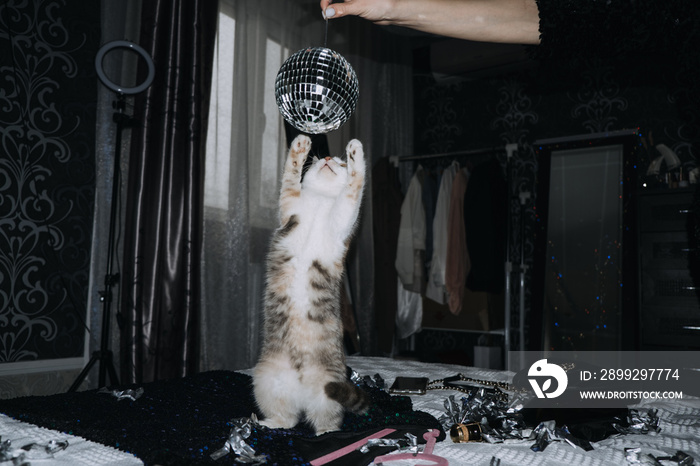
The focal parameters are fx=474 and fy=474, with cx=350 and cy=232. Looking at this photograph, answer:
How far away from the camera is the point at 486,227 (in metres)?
3.66

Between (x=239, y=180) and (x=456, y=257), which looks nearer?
(x=239, y=180)

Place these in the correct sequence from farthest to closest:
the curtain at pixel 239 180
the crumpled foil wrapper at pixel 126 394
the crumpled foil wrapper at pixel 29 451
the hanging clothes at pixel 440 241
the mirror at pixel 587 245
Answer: the hanging clothes at pixel 440 241 → the mirror at pixel 587 245 → the curtain at pixel 239 180 → the crumpled foil wrapper at pixel 126 394 → the crumpled foil wrapper at pixel 29 451

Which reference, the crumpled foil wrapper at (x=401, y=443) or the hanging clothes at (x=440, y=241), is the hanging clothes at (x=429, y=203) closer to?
the hanging clothes at (x=440, y=241)

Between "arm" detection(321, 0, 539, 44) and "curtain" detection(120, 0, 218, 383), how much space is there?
154 centimetres

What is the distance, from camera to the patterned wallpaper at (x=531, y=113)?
3662 millimetres

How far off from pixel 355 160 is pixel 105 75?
1.49 m

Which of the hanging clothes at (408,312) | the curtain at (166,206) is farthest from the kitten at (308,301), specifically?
the hanging clothes at (408,312)

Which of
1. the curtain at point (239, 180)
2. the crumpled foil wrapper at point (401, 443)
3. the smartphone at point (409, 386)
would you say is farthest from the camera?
the curtain at point (239, 180)

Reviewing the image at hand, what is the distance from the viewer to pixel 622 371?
58.4 inches

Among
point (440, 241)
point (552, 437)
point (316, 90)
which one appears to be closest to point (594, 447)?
point (552, 437)

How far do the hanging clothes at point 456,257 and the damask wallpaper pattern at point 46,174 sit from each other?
2481 mm

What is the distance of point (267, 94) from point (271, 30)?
0.45m

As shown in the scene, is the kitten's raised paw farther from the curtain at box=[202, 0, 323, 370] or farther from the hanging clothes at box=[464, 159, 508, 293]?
the hanging clothes at box=[464, 159, 508, 293]

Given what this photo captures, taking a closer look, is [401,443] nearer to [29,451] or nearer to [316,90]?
[29,451]
